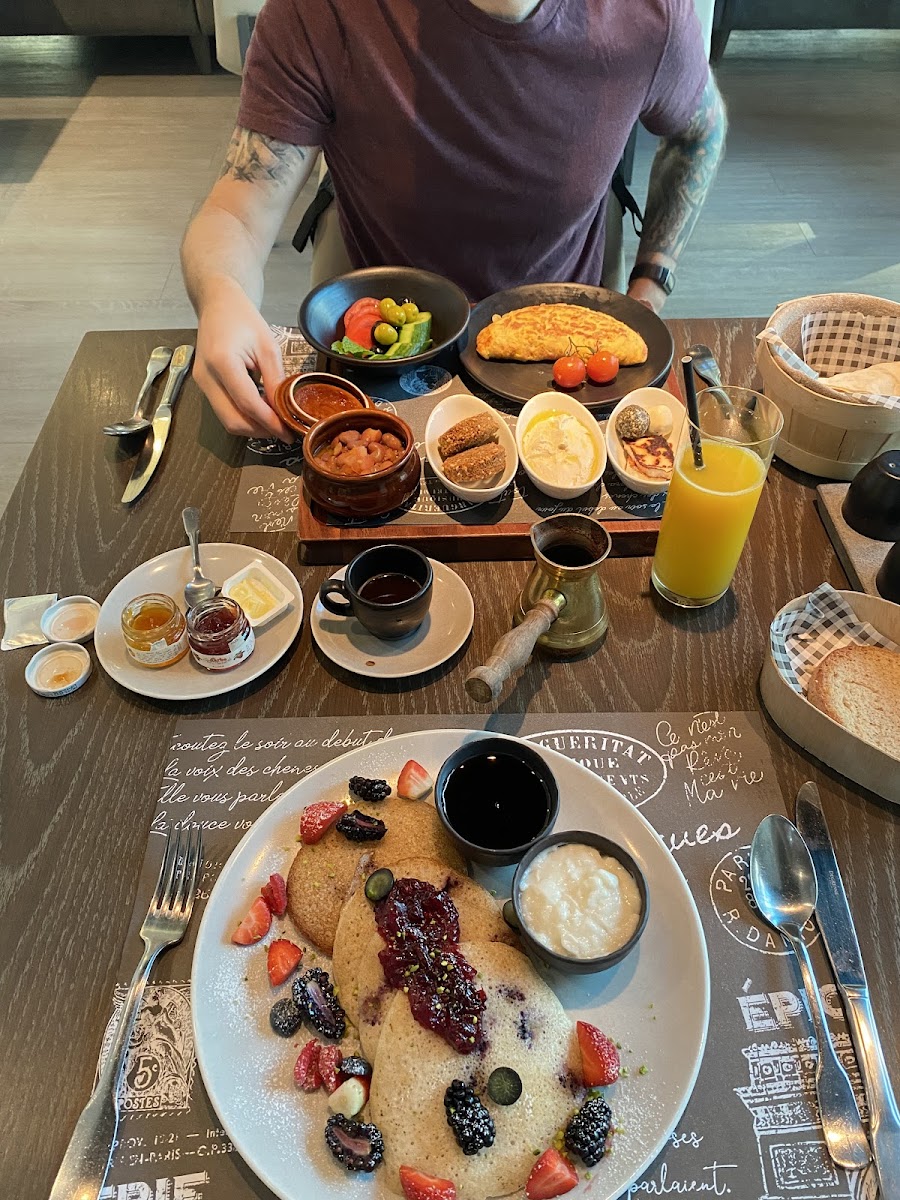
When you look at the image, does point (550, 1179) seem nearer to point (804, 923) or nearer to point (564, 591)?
point (804, 923)

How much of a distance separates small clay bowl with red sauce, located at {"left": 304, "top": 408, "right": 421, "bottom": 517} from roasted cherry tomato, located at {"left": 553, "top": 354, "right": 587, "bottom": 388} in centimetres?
45

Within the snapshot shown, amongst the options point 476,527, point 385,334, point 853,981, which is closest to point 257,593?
point 476,527

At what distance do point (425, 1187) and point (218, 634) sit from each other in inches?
34.8

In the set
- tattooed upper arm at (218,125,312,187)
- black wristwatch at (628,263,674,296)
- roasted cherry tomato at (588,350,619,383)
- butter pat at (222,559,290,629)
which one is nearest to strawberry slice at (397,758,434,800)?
butter pat at (222,559,290,629)

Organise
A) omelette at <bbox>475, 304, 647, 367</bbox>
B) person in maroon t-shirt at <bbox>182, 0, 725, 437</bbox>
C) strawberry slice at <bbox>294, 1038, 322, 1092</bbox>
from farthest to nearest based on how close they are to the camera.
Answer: omelette at <bbox>475, 304, 647, 367</bbox>, person in maroon t-shirt at <bbox>182, 0, 725, 437</bbox>, strawberry slice at <bbox>294, 1038, 322, 1092</bbox>

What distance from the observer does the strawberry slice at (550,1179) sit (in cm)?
92

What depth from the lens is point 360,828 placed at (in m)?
1.21

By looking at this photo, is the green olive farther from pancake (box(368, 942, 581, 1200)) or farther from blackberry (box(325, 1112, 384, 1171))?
blackberry (box(325, 1112, 384, 1171))

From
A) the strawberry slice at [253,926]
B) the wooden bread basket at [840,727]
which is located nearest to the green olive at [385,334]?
the wooden bread basket at [840,727]

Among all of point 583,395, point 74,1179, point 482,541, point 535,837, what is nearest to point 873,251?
point 583,395

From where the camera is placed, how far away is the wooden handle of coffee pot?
1.23m

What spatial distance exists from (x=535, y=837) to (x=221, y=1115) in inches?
21.0

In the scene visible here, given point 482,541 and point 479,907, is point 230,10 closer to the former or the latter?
point 482,541

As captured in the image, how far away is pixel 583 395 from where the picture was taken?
6.48ft
